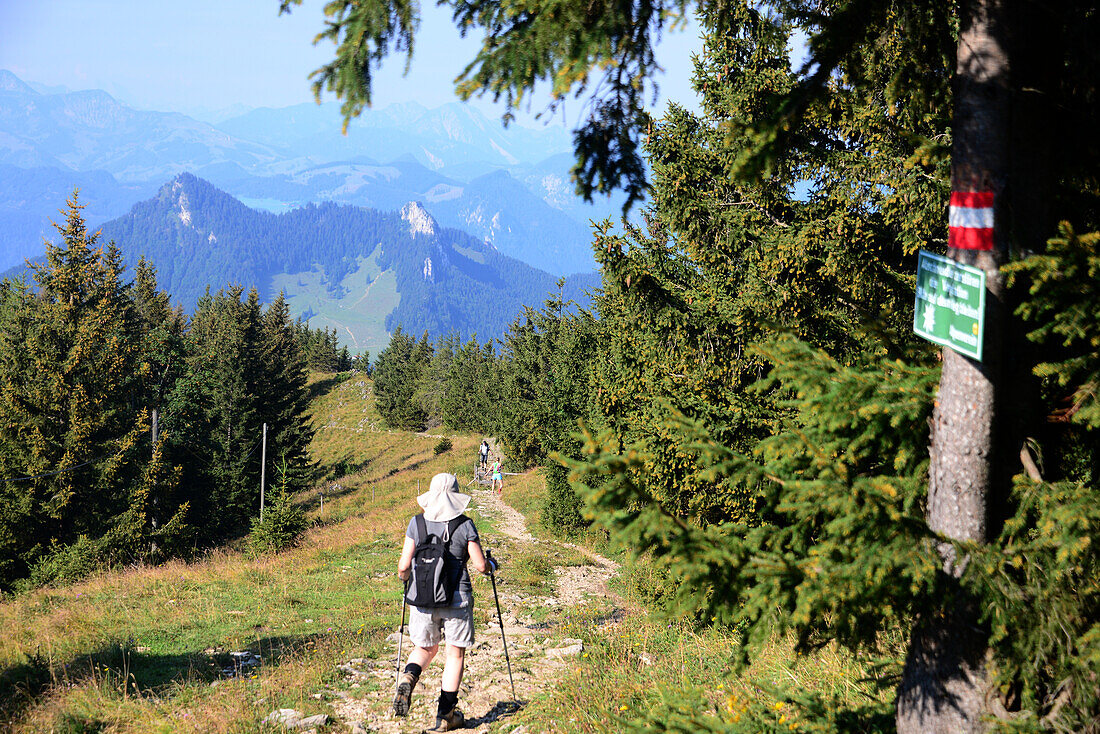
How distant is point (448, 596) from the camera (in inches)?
227

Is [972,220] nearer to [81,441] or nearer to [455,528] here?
[455,528]

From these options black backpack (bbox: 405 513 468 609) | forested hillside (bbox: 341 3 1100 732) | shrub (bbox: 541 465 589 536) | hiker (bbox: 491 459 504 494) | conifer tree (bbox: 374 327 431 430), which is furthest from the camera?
conifer tree (bbox: 374 327 431 430)

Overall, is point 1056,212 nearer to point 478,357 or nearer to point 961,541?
point 961,541

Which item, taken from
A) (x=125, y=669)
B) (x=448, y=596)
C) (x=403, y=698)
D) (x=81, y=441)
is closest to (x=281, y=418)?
(x=81, y=441)

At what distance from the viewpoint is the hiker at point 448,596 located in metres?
5.85

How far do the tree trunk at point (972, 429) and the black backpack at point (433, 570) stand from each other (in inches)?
147

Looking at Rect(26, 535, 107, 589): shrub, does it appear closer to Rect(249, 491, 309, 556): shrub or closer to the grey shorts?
Rect(249, 491, 309, 556): shrub

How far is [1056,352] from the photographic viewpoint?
3002 millimetres

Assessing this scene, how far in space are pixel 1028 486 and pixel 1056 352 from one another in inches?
24.7

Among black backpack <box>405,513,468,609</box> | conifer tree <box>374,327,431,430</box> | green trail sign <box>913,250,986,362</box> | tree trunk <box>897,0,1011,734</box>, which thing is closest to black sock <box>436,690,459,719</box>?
black backpack <box>405,513,468,609</box>

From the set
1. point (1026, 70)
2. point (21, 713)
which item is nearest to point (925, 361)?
point (1026, 70)

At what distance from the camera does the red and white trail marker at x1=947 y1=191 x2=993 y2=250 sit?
9.29 ft

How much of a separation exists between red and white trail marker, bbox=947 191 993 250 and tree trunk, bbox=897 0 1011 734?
20mm

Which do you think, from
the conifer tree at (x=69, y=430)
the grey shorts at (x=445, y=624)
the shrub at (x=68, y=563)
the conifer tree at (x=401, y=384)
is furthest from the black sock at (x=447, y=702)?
the conifer tree at (x=401, y=384)
